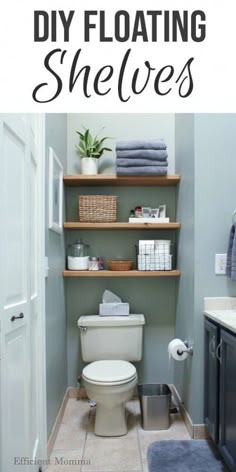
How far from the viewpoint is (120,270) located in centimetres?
252

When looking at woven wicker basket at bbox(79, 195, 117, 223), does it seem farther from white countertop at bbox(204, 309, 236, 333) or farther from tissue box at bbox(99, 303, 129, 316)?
white countertop at bbox(204, 309, 236, 333)

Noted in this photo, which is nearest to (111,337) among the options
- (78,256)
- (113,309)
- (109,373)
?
(113,309)

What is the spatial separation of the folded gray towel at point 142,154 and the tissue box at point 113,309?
1075mm

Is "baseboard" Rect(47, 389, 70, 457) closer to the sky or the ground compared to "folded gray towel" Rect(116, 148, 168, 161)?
closer to the ground

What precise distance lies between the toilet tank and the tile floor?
0.40 metres

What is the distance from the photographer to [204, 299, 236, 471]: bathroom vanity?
1577 mm

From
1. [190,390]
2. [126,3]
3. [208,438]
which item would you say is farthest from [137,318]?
[126,3]

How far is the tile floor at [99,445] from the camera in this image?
1.81 metres

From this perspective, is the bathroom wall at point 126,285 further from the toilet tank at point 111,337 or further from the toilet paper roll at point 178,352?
the toilet paper roll at point 178,352

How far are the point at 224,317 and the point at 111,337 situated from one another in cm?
93

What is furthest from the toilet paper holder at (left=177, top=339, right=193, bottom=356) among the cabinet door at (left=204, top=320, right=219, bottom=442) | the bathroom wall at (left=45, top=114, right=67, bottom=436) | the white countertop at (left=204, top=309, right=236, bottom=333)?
the bathroom wall at (left=45, top=114, right=67, bottom=436)

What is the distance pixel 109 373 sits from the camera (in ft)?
6.82

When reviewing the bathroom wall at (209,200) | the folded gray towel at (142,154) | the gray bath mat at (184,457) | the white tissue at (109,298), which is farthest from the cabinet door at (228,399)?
the folded gray towel at (142,154)

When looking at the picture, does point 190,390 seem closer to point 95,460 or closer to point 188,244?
point 95,460
